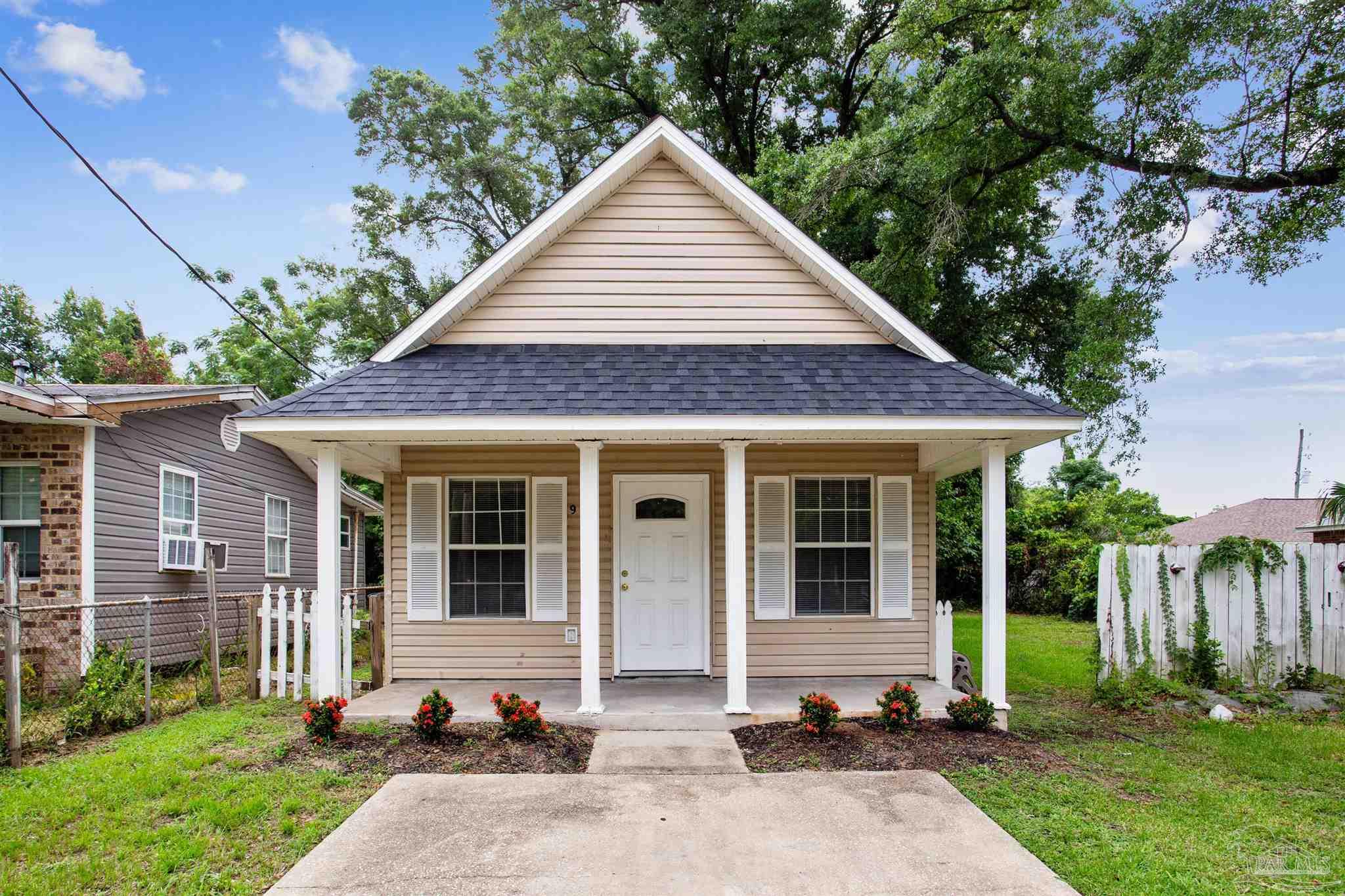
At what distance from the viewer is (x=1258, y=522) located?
61.6 feet

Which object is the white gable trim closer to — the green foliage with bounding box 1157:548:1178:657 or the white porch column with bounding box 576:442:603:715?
the white porch column with bounding box 576:442:603:715

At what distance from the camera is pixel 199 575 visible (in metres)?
11.0

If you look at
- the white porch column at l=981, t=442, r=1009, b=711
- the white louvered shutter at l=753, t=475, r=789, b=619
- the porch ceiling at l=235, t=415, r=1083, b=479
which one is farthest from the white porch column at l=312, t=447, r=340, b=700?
the white porch column at l=981, t=442, r=1009, b=711

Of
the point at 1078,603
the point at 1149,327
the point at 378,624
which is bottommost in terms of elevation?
the point at 1078,603

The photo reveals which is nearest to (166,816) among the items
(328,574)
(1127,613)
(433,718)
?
(433,718)

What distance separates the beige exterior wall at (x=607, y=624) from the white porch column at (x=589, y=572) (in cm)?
142

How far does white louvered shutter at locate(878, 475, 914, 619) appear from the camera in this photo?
805 cm

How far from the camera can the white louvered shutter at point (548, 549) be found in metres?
8.02

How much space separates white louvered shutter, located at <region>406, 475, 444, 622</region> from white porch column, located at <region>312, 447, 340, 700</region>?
133 centimetres

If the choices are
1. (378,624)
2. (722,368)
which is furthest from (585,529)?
(378,624)

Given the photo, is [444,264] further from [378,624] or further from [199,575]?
[378,624]

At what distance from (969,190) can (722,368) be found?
685 cm

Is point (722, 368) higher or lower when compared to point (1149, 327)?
lower

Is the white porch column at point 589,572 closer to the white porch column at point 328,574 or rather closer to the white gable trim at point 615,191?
the white porch column at point 328,574
